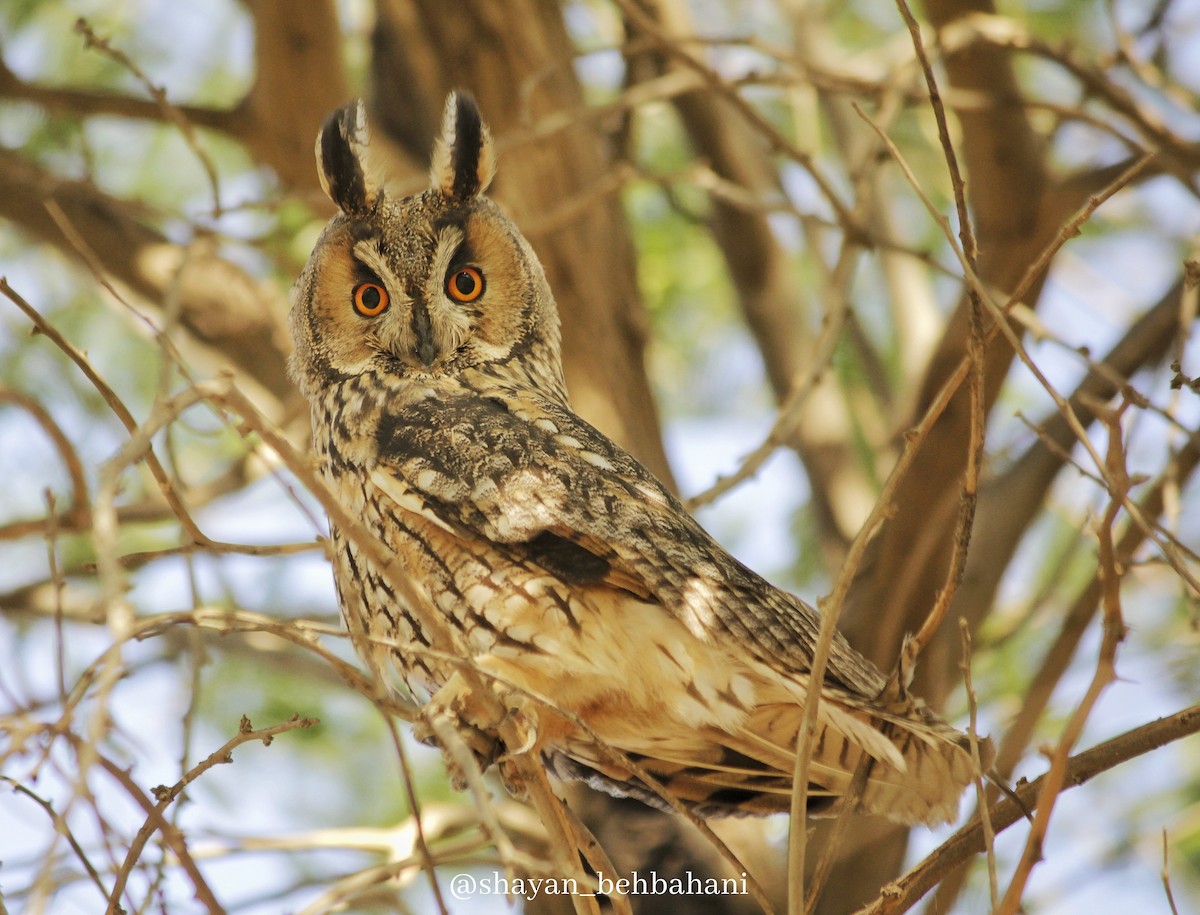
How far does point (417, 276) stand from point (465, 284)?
0.13 meters

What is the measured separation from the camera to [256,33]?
3.69 m

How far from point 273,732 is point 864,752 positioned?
0.88m

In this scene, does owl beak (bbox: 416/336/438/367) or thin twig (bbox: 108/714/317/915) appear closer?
thin twig (bbox: 108/714/317/915)

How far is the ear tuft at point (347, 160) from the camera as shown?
2582mm

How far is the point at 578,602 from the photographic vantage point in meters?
2.08

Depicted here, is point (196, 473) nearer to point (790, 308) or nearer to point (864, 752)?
point (790, 308)

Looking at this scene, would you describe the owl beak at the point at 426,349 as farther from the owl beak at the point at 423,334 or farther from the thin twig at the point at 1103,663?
the thin twig at the point at 1103,663

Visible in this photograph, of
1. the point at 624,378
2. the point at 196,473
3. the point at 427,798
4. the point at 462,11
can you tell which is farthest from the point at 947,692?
the point at 196,473

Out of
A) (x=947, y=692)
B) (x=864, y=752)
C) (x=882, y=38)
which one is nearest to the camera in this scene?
(x=864, y=752)

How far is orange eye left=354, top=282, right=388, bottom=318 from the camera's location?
260cm

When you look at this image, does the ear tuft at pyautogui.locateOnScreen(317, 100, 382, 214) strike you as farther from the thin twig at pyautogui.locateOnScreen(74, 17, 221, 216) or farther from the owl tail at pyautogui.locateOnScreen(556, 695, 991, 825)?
Answer: the owl tail at pyautogui.locateOnScreen(556, 695, 991, 825)

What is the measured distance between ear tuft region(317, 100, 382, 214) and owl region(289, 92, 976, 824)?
0.04ft

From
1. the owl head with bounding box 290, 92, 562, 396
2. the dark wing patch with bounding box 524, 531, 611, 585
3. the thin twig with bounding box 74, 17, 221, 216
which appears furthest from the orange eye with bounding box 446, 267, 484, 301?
the dark wing patch with bounding box 524, 531, 611, 585

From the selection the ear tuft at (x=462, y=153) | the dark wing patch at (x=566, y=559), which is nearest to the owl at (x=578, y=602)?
the dark wing patch at (x=566, y=559)
